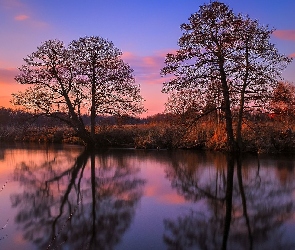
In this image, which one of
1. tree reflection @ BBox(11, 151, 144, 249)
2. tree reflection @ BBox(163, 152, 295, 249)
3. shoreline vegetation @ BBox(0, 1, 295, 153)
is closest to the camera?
tree reflection @ BBox(163, 152, 295, 249)

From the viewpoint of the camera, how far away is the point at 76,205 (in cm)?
1028

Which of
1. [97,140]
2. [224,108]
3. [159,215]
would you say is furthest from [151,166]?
[97,140]

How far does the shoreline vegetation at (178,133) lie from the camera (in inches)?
Result: 925

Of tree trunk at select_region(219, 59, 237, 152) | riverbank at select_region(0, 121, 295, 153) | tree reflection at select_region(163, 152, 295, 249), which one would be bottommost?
tree reflection at select_region(163, 152, 295, 249)

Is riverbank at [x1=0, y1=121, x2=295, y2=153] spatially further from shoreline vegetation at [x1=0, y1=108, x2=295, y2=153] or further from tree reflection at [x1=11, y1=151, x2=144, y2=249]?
tree reflection at [x1=11, y1=151, x2=144, y2=249]

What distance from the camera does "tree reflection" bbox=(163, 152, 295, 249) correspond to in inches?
284

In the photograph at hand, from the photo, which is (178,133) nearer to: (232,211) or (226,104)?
(226,104)

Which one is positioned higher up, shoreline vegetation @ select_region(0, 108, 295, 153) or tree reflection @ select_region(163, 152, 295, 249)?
shoreline vegetation @ select_region(0, 108, 295, 153)

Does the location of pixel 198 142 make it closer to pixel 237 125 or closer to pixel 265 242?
pixel 237 125

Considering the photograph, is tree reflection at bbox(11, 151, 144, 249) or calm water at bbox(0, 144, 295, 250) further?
tree reflection at bbox(11, 151, 144, 249)

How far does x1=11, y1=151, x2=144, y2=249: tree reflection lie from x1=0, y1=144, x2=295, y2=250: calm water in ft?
0.07

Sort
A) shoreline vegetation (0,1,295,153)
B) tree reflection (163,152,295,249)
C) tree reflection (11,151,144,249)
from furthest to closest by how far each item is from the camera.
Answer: shoreline vegetation (0,1,295,153) → tree reflection (11,151,144,249) → tree reflection (163,152,295,249)

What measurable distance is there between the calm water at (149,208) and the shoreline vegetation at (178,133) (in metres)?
6.44

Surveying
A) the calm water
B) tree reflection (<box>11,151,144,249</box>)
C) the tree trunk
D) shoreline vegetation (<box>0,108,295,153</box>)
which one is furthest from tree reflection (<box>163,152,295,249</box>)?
shoreline vegetation (<box>0,108,295,153</box>)
